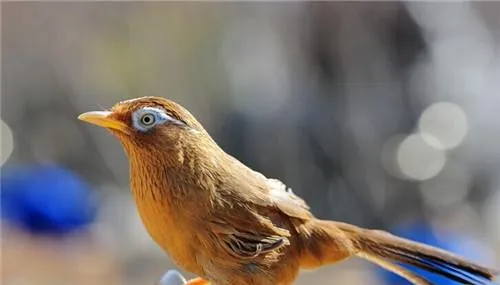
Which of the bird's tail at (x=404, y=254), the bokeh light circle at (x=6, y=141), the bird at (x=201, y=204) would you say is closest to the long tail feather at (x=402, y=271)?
→ the bird's tail at (x=404, y=254)

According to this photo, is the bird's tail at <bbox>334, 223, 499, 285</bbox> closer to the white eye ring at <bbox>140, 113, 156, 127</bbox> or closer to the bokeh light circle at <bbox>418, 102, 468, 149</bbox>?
the white eye ring at <bbox>140, 113, 156, 127</bbox>

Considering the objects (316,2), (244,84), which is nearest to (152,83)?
(244,84)

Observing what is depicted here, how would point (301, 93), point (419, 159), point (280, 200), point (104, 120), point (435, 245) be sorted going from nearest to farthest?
point (104, 120) → point (280, 200) → point (435, 245) → point (419, 159) → point (301, 93)

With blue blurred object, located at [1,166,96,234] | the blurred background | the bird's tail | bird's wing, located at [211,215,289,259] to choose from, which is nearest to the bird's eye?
bird's wing, located at [211,215,289,259]

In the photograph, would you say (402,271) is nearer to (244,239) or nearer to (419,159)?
(244,239)

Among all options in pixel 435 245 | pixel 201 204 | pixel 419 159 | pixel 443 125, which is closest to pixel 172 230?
pixel 201 204

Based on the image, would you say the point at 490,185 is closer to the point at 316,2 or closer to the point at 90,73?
the point at 316,2
